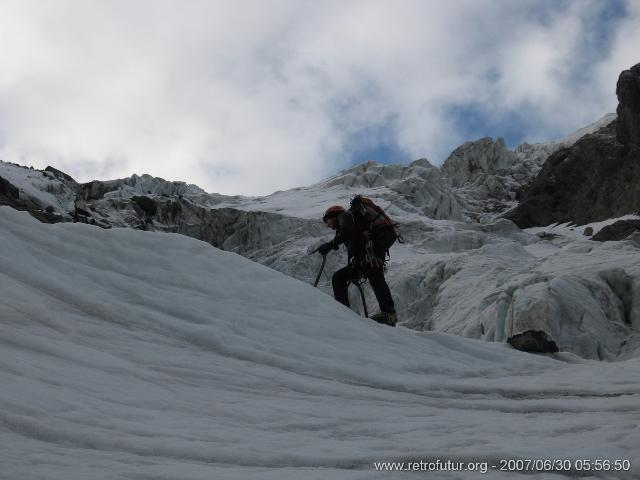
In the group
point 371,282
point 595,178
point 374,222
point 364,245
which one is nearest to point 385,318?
point 371,282

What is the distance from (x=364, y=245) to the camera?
8.93 meters

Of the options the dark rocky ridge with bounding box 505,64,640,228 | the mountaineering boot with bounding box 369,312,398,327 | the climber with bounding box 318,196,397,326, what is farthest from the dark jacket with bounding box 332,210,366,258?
the dark rocky ridge with bounding box 505,64,640,228

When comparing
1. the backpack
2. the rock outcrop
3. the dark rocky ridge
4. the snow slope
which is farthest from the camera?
the dark rocky ridge

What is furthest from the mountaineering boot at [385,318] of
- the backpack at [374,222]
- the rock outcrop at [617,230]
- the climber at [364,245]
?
the rock outcrop at [617,230]

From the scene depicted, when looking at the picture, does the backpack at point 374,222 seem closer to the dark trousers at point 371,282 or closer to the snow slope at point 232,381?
the dark trousers at point 371,282

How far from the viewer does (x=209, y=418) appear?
426 centimetres

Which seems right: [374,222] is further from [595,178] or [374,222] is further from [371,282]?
[595,178]

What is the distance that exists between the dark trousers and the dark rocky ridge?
6940cm

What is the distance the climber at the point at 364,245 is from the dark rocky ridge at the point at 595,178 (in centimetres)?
6912

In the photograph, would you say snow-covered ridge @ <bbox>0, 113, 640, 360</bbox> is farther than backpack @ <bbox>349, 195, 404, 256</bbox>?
Yes

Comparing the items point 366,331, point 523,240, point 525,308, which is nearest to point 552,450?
point 366,331

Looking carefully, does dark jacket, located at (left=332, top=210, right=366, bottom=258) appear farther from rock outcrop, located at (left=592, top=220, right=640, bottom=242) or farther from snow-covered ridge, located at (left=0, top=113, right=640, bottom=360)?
rock outcrop, located at (left=592, top=220, right=640, bottom=242)

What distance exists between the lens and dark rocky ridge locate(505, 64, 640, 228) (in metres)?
75.4

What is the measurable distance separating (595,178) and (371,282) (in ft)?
275
